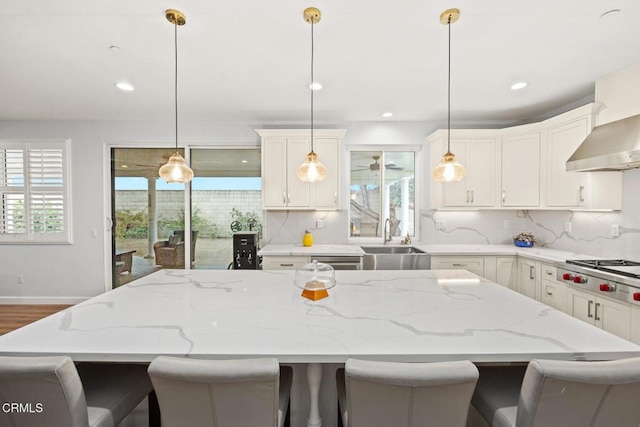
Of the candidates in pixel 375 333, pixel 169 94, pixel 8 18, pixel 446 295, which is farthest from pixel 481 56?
pixel 8 18

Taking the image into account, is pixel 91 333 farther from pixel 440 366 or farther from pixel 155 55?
pixel 155 55

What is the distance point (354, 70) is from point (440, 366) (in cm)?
237

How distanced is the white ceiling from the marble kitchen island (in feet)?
5.51

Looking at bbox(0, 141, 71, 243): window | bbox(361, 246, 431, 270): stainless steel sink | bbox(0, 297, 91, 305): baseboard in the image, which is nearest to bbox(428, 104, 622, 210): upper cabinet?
bbox(361, 246, 431, 270): stainless steel sink

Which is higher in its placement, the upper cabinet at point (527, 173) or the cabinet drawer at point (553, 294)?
the upper cabinet at point (527, 173)

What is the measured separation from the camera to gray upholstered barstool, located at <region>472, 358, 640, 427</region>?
858mm

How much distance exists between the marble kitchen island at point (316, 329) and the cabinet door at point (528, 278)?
5.25 feet

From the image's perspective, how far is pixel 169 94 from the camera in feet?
10.2

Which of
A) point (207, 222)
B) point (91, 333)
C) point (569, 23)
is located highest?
point (569, 23)

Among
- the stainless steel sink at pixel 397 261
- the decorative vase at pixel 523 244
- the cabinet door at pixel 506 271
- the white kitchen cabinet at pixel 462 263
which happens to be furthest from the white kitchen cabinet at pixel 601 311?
the stainless steel sink at pixel 397 261

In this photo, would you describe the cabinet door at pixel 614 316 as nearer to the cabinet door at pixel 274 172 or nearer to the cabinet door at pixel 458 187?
the cabinet door at pixel 458 187

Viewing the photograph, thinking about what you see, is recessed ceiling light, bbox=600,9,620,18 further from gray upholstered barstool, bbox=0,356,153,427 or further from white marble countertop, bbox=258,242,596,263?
gray upholstered barstool, bbox=0,356,153,427

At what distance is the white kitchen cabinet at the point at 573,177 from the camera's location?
2718mm

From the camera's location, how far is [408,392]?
0.88m
